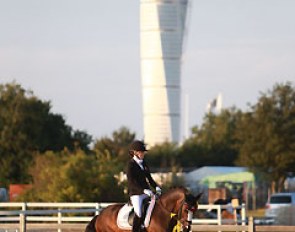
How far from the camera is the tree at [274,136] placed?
250 ft

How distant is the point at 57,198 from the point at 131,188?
25657mm

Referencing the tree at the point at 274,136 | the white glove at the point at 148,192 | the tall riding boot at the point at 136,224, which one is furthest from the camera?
the tree at the point at 274,136

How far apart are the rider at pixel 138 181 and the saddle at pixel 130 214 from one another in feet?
0.33

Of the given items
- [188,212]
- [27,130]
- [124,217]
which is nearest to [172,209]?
[188,212]

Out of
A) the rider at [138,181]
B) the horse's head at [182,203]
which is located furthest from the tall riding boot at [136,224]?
the horse's head at [182,203]

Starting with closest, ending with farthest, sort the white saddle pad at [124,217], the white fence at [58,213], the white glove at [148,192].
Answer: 1. the white glove at [148,192]
2. the white saddle pad at [124,217]
3. the white fence at [58,213]

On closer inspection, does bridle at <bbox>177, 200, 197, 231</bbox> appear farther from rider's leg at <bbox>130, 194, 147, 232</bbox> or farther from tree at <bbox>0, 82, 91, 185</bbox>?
tree at <bbox>0, 82, 91, 185</bbox>

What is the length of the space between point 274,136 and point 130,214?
58.2m

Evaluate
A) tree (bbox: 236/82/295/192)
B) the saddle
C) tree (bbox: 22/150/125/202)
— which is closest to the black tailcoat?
the saddle

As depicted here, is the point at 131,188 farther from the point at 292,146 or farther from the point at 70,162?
the point at 292,146

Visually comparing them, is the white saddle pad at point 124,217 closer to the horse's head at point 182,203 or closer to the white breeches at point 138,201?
the white breeches at point 138,201

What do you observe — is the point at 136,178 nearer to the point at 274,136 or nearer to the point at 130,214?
the point at 130,214

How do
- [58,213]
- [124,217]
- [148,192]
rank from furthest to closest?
1. [58,213]
2. [124,217]
3. [148,192]

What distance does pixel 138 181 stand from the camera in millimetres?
18672
